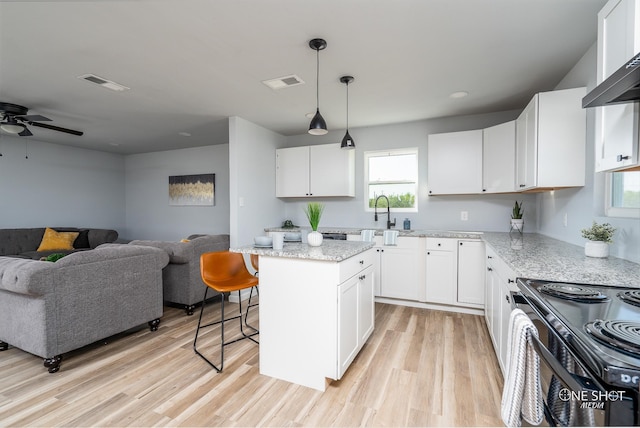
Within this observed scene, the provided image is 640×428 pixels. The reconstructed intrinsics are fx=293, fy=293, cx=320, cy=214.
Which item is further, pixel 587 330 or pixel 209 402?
pixel 209 402

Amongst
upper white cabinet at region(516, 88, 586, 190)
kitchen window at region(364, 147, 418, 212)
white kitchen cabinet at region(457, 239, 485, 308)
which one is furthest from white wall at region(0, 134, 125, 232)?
upper white cabinet at region(516, 88, 586, 190)

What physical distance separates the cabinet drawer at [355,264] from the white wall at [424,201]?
1.89 m

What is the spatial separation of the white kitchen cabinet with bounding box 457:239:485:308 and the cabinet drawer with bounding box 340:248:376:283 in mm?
1416

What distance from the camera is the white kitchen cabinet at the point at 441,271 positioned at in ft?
11.6

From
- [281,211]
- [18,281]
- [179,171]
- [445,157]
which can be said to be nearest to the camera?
[18,281]

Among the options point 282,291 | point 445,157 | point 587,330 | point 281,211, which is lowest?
point 282,291

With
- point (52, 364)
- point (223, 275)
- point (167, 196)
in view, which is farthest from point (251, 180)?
point (167, 196)

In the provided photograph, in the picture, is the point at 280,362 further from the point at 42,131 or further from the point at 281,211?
the point at 42,131

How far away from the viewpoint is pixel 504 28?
6.64 feet

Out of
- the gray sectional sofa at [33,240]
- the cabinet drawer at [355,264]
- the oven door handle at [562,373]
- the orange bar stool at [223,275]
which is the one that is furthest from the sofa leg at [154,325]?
the oven door handle at [562,373]

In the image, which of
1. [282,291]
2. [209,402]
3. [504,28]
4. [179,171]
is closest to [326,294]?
[282,291]

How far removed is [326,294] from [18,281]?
2.24m

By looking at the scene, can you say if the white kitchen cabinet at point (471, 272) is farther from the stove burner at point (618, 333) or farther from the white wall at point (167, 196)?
the white wall at point (167, 196)

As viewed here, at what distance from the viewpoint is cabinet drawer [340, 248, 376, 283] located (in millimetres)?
2072
